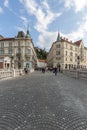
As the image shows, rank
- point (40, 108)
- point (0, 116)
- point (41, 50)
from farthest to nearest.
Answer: point (41, 50)
point (40, 108)
point (0, 116)

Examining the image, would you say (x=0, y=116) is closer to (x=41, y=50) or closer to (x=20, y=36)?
(x=20, y=36)

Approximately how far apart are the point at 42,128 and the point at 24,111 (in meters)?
1.39

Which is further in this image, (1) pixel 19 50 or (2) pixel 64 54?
(2) pixel 64 54

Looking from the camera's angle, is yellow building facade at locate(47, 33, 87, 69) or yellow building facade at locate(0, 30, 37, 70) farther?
yellow building facade at locate(47, 33, 87, 69)

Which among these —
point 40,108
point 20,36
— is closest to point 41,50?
point 20,36

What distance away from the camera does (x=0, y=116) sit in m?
4.21

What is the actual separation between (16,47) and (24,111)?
183 ft

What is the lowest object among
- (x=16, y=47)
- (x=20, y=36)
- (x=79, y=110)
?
(x=79, y=110)

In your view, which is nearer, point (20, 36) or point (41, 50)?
point (20, 36)

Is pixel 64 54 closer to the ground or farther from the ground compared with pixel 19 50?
closer to the ground

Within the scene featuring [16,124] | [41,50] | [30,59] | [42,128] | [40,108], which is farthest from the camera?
[41,50]

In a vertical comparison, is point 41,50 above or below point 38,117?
above

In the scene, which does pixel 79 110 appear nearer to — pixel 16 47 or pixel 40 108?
pixel 40 108

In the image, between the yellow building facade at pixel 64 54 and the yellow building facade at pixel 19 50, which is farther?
the yellow building facade at pixel 64 54
